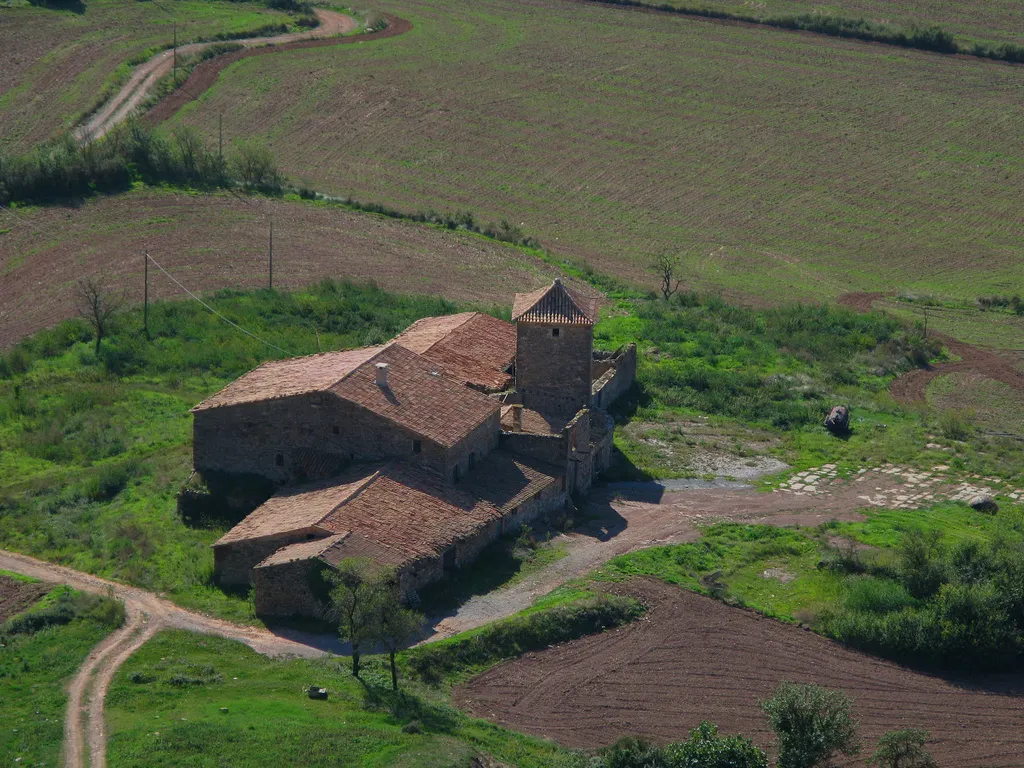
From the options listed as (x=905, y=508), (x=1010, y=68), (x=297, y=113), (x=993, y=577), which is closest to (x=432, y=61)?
(x=297, y=113)

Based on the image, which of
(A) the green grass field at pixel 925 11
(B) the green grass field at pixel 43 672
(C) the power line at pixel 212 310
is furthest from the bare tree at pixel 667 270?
(B) the green grass field at pixel 43 672

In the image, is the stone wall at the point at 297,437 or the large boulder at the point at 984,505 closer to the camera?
the stone wall at the point at 297,437

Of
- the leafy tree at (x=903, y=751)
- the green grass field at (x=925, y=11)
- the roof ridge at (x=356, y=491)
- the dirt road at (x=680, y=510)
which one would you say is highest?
the green grass field at (x=925, y=11)

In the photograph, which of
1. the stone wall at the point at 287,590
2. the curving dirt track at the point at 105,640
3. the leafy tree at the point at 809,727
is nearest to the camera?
the curving dirt track at the point at 105,640

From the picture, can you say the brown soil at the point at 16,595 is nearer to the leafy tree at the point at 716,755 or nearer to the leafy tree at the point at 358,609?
the leafy tree at the point at 358,609

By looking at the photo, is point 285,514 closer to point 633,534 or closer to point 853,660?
point 633,534

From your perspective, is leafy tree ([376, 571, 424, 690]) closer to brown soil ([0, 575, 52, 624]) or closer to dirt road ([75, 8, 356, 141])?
brown soil ([0, 575, 52, 624])
